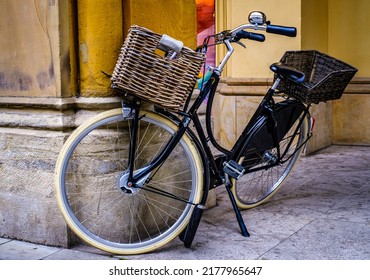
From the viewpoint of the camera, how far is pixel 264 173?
565 cm

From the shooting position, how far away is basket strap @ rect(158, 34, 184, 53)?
145 inches

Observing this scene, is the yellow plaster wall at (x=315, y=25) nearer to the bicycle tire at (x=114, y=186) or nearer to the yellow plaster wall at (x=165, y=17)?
the yellow plaster wall at (x=165, y=17)

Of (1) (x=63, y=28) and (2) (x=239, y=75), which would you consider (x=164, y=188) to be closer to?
(1) (x=63, y=28)

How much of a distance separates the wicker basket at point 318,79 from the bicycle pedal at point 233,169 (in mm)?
685

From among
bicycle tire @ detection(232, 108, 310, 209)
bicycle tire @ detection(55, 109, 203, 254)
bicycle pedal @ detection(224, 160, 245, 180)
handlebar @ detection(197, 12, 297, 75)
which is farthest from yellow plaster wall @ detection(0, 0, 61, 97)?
bicycle tire @ detection(232, 108, 310, 209)

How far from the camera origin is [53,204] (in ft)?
13.6

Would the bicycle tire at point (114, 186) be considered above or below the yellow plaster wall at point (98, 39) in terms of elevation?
below

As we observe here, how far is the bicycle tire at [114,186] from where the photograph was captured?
12.5 ft

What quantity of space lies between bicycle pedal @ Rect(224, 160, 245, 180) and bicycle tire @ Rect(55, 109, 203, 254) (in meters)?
0.37

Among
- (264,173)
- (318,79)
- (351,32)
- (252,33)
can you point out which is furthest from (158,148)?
(351,32)

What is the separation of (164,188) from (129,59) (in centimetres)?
110

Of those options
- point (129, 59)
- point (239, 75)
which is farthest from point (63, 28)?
point (239, 75)

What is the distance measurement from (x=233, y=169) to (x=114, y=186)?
0.83 m

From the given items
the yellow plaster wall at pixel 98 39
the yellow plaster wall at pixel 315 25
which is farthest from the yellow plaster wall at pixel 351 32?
the yellow plaster wall at pixel 98 39
